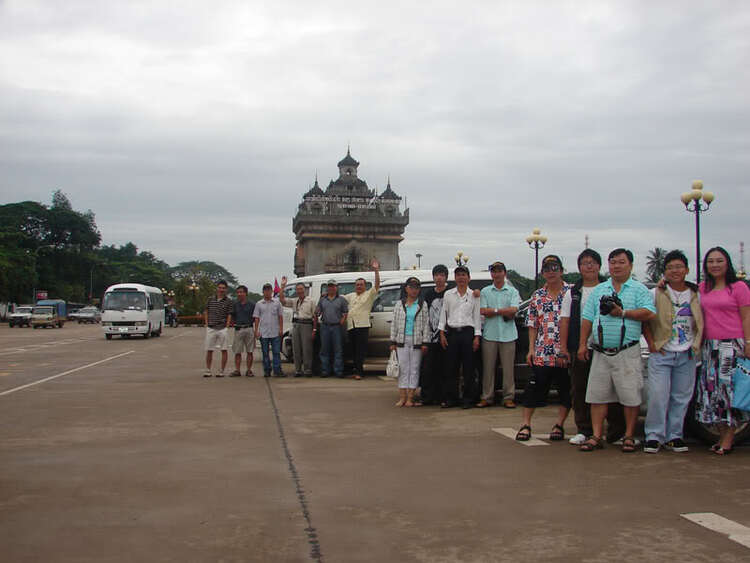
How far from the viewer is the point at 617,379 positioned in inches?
276

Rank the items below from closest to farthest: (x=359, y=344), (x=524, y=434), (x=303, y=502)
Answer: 1. (x=303, y=502)
2. (x=524, y=434)
3. (x=359, y=344)

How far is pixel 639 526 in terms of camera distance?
4.70m

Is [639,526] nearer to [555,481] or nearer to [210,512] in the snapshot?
[555,481]

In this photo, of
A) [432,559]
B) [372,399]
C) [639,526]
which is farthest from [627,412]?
[372,399]

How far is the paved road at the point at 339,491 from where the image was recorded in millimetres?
4332

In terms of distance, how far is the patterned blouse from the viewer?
764 cm

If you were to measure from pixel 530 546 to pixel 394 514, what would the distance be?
1010mm

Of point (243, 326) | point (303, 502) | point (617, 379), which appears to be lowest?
point (303, 502)

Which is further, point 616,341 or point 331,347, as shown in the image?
point 331,347

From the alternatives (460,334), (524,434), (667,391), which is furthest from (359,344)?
(667,391)

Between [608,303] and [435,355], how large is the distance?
4.04 meters

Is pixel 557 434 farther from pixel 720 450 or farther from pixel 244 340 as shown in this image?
A: pixel 244 340

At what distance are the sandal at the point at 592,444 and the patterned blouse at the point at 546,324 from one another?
2.72 feet

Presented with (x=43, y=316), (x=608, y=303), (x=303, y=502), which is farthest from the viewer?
(x=43, y=316)
